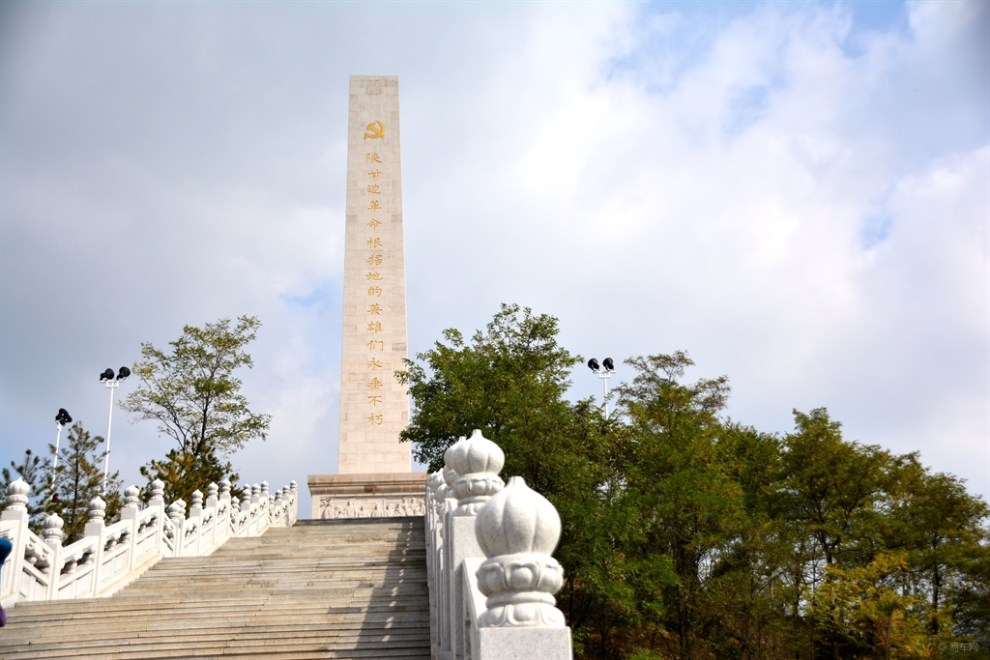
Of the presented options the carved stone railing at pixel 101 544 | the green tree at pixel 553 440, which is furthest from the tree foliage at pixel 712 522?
the carved stone railing at pixel 101 544

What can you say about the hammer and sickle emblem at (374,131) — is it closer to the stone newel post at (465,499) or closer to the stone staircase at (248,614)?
the stone staircase at (248,614)

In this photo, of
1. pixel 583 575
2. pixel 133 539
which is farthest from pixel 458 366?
pixel 133 539

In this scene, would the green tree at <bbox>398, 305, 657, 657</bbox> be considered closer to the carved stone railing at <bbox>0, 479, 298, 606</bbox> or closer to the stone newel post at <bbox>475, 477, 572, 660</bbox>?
the carved stone railing at <bbox>0, 479, 298, 606</bbox>

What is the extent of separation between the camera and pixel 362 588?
28.1ft

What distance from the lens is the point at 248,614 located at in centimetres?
772

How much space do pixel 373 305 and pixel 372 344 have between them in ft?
3.43

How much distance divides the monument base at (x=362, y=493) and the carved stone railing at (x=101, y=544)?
6221mm

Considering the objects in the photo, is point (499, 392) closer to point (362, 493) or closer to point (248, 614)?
point (248, 614)

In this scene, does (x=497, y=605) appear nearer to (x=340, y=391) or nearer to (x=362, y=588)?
(x=362, y=588)

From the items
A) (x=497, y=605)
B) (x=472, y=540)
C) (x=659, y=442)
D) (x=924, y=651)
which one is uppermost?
(x=659, y=442)

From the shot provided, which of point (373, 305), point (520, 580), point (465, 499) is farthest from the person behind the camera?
point (373, 305)

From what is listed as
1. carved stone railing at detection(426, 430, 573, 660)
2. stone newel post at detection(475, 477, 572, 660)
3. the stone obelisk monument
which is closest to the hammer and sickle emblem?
the stone obelisk monument

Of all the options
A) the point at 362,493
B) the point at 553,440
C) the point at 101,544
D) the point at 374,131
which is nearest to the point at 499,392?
the point at 553,440

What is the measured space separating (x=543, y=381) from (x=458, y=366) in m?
1.34
